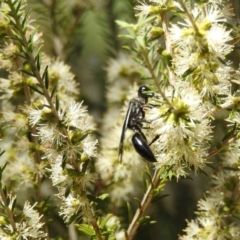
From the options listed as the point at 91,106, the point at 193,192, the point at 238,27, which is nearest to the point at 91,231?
the point at 238,27

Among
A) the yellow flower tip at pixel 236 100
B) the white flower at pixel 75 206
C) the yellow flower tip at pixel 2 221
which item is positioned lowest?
the yellow flower tip at pixel 2 221

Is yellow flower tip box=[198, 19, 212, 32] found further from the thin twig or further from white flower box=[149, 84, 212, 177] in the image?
the thin twig

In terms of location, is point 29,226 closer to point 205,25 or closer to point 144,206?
point 144,206

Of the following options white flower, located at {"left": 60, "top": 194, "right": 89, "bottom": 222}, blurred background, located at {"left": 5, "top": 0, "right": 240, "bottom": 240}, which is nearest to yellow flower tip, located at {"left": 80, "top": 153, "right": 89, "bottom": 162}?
white flower, located at {"left": 60, "top": 194, "right": 89, "bottom": 222}

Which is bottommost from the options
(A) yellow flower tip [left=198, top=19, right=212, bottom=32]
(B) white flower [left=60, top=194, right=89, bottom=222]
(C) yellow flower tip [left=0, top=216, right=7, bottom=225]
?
(C) yellow flower tip [left=0, top=216, right=7, bottom=225]

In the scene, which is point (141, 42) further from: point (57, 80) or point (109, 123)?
point (109, 123)

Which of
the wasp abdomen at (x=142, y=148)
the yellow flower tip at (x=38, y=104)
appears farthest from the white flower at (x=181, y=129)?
the yellow flower tip at (x=38, y=104)

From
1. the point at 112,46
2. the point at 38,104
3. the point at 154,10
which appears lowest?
the point at 112,46

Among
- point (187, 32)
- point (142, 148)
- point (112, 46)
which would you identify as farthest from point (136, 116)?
point (112, 46)

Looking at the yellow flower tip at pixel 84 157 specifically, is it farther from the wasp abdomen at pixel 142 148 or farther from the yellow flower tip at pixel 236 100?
the yellow flower tip at pixel 236 100

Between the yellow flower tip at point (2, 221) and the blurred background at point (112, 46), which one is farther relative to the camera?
the blurred background at point (112, 46)

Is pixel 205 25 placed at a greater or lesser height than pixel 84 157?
greater
